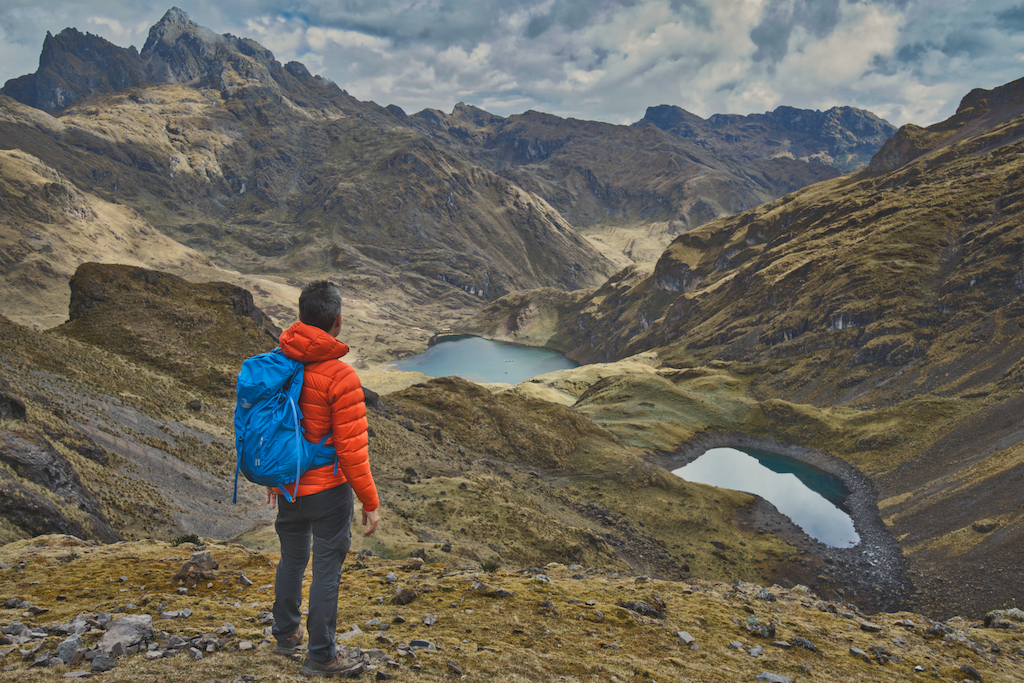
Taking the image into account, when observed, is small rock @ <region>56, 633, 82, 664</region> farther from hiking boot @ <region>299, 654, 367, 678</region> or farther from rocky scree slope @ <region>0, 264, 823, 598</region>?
rocky scree slope @ <region>0, 264, 823, 598</region>

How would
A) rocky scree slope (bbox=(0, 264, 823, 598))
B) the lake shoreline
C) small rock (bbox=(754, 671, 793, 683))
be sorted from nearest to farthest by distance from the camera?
small rock (bbox=(754, 671, 793, 683)) → rocky scree slope (bbox=(0, 264, 823, 598)) → the lake shoreline

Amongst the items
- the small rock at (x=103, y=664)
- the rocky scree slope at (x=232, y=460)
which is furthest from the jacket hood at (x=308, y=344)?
the rocky scree slope at (x=232, y=460)

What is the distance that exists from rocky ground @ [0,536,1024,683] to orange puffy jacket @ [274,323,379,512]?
2812 millimetres

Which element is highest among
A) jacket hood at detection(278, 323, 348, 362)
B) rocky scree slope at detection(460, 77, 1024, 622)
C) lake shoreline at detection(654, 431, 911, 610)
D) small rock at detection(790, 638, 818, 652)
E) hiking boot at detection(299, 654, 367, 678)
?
rocky scree slope at detection(460, 77, 1024, 622)

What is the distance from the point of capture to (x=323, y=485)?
7.34 metres

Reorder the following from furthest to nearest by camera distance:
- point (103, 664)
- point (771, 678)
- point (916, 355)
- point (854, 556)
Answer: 1. point (916, 355)
2. point (854, 556)
3. point (771, 678)
4. point (103, 664)

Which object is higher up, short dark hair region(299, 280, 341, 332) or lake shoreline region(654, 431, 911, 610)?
short dark hair region(299, 280, 341, 332)

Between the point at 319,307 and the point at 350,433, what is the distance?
1927 mm

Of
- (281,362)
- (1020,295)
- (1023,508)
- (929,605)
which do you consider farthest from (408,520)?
(1020,295)

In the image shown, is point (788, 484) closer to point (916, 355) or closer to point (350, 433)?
point (916, 355)

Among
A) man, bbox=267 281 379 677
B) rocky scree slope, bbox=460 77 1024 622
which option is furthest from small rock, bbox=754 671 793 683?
rocky scree slope, bbox=460 77 1024 622

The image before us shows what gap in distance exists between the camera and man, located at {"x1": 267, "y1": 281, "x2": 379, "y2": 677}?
730 cm

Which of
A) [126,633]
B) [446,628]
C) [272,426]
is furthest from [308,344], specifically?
[446,628]

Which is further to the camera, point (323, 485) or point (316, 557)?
point (316, 557)
